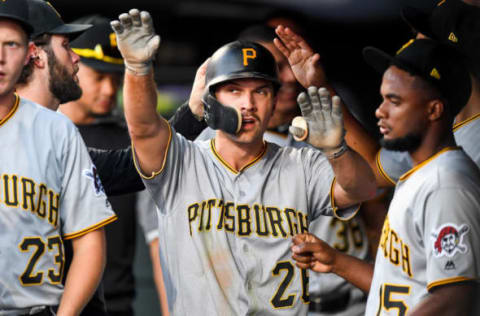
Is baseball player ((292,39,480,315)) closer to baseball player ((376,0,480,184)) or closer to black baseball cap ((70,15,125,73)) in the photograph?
baseball player ((376,0,480,184))

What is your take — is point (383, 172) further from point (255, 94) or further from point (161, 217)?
point (161, 217)

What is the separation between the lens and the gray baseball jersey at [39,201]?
10.3 ft

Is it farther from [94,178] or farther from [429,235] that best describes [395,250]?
[94,178]

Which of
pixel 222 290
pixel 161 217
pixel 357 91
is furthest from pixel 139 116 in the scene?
pixel 357 91

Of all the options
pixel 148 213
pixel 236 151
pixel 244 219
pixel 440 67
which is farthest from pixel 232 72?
pixel 148 213

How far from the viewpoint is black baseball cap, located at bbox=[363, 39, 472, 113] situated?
3236 mm

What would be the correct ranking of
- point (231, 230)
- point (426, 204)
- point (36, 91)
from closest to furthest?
point (426, 204) < point (231, 230) < point (36, 91)

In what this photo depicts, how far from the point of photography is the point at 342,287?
456cm

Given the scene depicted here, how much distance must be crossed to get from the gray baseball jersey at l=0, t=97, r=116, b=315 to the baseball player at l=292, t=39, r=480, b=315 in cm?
85

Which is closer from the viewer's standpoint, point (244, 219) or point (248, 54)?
point (244, 219)

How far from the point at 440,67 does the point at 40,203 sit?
1563 millimetres

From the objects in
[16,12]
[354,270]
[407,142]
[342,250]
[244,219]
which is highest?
[16,12]

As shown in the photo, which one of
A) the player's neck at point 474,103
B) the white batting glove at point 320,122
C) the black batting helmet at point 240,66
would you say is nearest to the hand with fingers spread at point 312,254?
the white batting glove at point 320,122

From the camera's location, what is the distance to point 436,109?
322 cm
